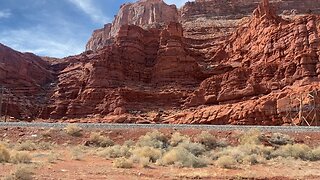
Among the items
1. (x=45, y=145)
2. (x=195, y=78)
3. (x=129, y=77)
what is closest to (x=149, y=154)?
(x=45, y=145)

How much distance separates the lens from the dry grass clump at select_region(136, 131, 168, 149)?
83.9 feet

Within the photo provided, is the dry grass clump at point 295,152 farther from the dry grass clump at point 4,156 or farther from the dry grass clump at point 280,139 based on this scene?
the dry grass clump at point 4,156

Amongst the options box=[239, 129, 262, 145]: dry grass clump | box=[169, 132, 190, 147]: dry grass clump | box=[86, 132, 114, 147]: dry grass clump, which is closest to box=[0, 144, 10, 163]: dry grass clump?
box=[86, 132, 114, 147]: dry grass clump

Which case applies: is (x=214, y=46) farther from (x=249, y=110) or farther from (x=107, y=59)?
(x=249, y=110)

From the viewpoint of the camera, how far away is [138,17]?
132m

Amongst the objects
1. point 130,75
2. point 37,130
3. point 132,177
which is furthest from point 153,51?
point 132,177

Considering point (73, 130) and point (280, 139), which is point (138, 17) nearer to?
point (73, 130)

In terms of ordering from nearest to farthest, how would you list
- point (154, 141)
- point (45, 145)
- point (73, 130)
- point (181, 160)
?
1. point (181, 160)
2. point (154, 141)
3. point (45, 145)
4. point (73, 130)

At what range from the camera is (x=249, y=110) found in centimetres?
4853

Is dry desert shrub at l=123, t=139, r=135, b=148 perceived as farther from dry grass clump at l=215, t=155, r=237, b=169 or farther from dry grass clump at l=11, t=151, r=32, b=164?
dry grass clump at l=11, t=151, r=32, b=164

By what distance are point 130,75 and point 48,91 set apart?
14.7 meters

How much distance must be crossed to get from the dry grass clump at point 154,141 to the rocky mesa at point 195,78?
20.2m

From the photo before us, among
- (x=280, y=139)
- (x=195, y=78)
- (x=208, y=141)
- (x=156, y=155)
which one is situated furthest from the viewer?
(x=195, y=78)

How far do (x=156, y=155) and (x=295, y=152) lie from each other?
28.3ft
